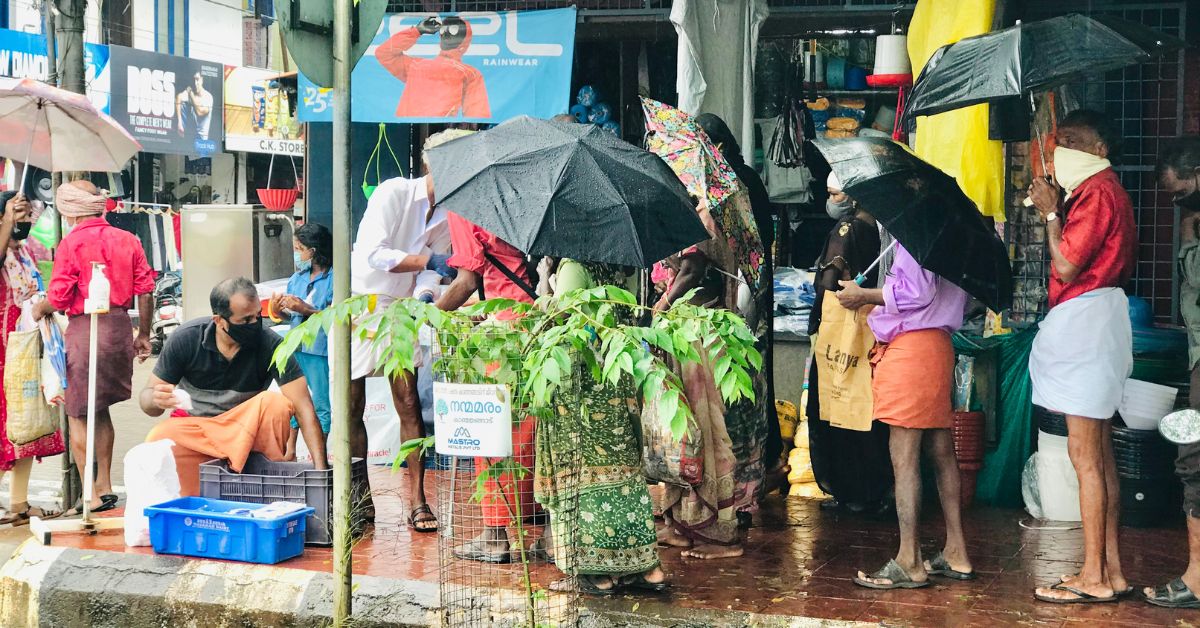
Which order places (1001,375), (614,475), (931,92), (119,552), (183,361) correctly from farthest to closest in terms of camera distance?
1. (1001,375)
2. (183,361)
3. (119,552)
4. (931,92)
5. (614,475)

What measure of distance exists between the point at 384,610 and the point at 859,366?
2.71 metres

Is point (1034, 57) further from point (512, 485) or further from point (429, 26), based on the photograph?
point (429, 26)

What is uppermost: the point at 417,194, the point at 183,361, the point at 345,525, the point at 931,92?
the point at 931,92

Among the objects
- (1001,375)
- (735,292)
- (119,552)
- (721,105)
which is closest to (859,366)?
(735,292)

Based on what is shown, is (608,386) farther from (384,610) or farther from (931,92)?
(931,92)

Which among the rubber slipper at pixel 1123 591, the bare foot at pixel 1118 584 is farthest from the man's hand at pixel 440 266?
the bare foot at pixel 1118 584

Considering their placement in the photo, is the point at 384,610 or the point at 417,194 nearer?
the point at 384,610

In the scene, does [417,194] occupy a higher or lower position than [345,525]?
higher

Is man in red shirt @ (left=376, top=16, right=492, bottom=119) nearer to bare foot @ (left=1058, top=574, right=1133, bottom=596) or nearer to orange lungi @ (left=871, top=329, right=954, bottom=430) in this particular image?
orange lungi @ (left=871, top=329, right=954, bottom=430)

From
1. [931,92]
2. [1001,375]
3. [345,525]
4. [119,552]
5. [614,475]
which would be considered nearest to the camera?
[345,525]

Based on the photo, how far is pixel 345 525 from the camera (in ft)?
16.3

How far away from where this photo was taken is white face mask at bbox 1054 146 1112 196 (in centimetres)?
536

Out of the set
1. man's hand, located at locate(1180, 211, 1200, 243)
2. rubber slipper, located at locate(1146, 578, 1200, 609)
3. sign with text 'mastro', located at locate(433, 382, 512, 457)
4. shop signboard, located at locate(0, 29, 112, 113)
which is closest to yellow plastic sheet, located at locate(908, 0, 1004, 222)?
man's hand, located at locate(1180, 211, 1200, 243)

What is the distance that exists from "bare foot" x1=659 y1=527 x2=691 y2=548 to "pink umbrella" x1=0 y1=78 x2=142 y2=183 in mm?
3984
